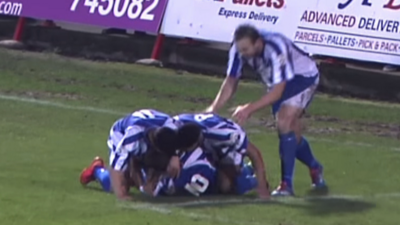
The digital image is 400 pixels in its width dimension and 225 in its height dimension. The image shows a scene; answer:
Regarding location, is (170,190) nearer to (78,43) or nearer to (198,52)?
(198,52)

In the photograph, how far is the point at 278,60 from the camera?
34.3 ft

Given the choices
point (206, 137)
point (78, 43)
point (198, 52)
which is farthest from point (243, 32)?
point (78, 43)

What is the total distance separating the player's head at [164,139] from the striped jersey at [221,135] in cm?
49

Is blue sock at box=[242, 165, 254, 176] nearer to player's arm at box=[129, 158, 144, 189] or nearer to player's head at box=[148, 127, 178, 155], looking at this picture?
player's arm at box=[129, 158, 144, 189]

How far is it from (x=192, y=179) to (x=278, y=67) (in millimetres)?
1153

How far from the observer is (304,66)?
11008 mm

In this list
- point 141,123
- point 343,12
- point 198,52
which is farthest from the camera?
point 198,52

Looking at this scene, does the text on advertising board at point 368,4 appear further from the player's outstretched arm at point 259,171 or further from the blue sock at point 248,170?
the player's outstretched arm at point 259,171

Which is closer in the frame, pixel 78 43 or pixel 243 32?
pixel 243 32

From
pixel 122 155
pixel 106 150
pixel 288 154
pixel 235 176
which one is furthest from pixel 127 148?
pixel 106 150

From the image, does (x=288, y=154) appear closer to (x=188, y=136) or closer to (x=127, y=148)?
(x=188, y=136)

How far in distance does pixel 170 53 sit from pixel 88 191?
9.61 metres

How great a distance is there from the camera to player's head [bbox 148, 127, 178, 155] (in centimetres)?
948

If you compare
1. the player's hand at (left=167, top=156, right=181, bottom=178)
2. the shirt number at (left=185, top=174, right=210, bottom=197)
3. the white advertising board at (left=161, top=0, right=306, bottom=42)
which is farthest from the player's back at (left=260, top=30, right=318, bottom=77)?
the white advertising board at (left=161, top=0, right=306, bottom=42)
